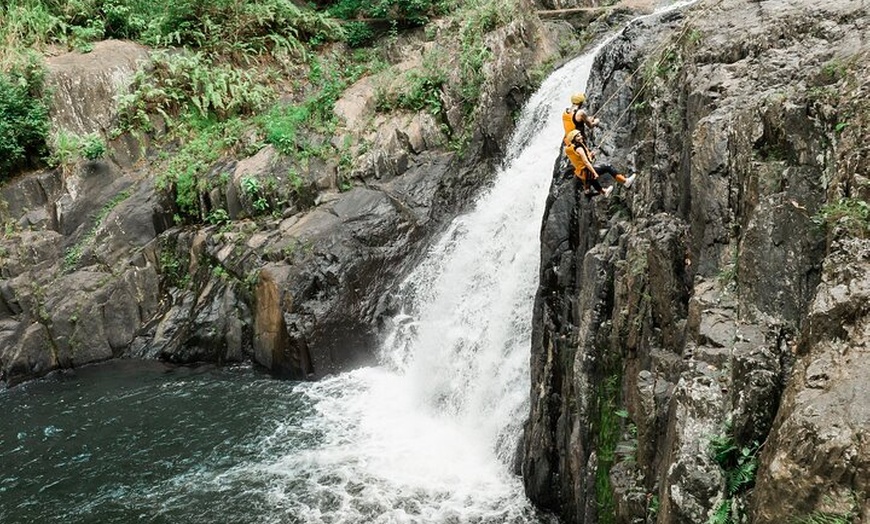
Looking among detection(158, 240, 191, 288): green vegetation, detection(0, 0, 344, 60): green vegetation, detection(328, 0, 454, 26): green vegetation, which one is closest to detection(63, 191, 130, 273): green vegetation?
detection(158, 240, 191, 288): green vegetation

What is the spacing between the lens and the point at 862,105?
4465mm

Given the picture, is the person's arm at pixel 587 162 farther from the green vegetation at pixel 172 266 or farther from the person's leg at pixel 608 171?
the green vegetation at pixel 172 266

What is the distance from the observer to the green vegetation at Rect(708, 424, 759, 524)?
4.05 meters

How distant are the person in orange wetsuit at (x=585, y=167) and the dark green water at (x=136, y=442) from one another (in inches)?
263

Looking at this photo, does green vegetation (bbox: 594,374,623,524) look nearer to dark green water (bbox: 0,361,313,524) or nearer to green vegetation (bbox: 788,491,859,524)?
green vegetation (bbox: 788,491,859,524)

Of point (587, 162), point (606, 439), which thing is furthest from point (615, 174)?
point (606, 439)

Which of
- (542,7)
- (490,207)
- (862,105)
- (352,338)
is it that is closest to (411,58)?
(542,7)

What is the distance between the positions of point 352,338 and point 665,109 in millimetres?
8633

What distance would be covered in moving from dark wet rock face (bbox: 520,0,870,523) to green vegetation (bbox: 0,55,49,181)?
14.5 m

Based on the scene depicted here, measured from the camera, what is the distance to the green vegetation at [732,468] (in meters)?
4.05

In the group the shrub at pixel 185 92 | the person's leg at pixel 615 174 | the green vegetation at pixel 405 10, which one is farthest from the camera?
the green vegetation at pixel 405 10

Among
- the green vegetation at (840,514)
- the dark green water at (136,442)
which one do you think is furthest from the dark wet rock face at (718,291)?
the dark green water at (136,442)

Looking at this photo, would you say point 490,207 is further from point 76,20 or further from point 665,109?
point 76,20

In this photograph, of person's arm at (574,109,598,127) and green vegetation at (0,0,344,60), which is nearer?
person's arm at (574,109,598,127)
